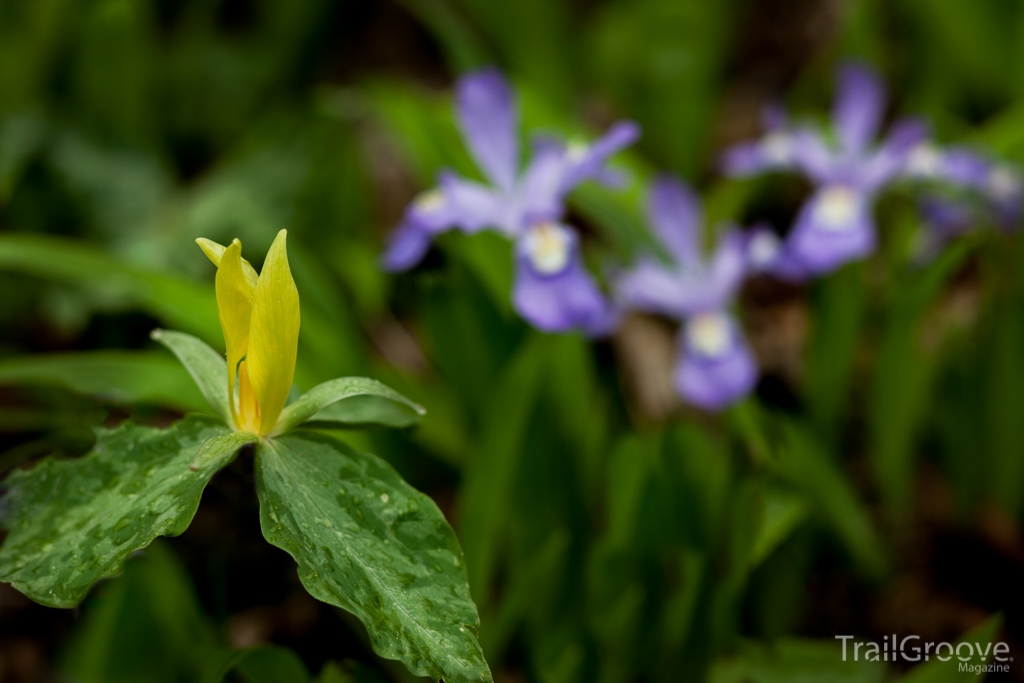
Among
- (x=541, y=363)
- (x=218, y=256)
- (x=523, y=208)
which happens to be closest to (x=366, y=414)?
(x=218, y=256)

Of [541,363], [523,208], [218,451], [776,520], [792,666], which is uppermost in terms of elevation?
[523,208]

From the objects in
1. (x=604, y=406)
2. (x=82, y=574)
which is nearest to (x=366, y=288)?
(x=604, y=406)

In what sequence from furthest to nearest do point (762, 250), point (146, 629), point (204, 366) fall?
point (762, 250), point (146, 629), point (204, 366)

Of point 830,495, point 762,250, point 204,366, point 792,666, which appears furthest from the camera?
point 762,250

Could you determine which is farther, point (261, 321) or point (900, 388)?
point (900, 388)

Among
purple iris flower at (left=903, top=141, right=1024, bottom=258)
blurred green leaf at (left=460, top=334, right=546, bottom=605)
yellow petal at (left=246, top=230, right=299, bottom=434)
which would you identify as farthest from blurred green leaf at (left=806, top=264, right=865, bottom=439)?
yellow petal at (left=246, top=230, right=299, bottom=434)

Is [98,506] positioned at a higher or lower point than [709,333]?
lower

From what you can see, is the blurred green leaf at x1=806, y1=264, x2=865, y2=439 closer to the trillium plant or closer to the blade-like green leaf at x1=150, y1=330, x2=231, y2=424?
the trillium plant

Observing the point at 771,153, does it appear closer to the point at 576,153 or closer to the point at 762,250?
the point at 762,250
